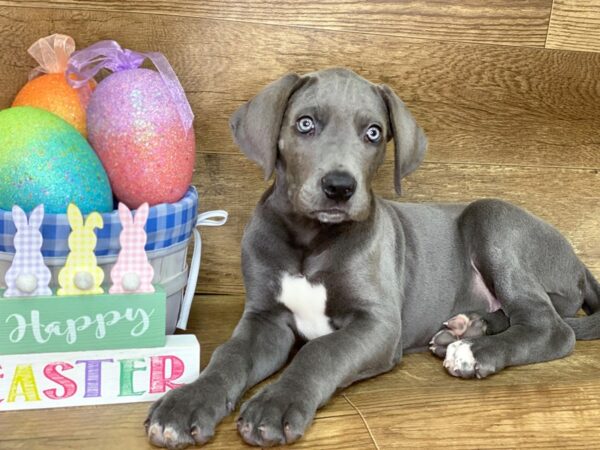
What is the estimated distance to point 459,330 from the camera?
279 centimetres

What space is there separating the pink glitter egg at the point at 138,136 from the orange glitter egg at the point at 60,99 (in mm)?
70

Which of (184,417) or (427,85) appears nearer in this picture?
(184,417)

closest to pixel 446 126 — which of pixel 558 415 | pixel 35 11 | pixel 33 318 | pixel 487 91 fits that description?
pixel 487 91

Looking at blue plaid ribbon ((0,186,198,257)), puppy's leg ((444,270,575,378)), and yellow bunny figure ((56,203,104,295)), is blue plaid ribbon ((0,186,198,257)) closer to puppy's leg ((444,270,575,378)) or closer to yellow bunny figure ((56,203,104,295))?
yellow bunny figure ((56,203,104,295))

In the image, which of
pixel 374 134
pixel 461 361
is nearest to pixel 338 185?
pixel 374 134

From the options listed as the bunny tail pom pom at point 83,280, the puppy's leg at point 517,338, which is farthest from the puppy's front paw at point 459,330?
the bunny tail pom pom at point 83,280

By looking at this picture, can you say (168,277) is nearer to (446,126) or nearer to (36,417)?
(36,417)

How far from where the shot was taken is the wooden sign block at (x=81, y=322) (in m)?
2.07

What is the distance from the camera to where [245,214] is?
3.38 m

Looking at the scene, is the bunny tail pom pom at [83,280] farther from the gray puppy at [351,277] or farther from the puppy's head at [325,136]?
the puppy's head at [325,136]

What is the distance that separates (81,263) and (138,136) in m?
0.47

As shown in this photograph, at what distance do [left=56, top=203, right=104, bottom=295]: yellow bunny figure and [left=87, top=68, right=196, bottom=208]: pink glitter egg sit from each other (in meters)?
0.32

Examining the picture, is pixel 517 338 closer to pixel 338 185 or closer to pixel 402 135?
pixel 402 135

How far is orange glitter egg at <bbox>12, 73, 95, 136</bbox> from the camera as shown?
251 cm
